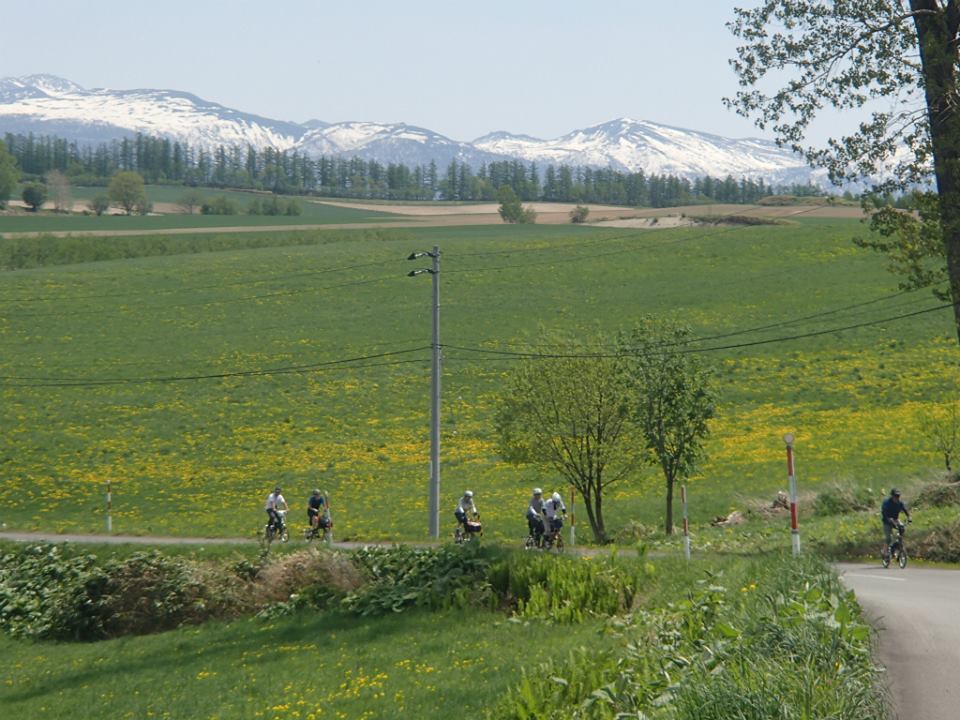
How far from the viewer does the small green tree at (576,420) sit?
107 ft

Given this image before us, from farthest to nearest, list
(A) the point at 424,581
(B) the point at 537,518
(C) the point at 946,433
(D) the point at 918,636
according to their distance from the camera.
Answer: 1. (C) the point at 946,433
2. (B) the point at 537,518
3. (A) the point at 424,581
4. (D) the point at 918,636

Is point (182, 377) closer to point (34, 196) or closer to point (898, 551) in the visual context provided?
point (898, 551)

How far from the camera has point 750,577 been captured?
1438cm

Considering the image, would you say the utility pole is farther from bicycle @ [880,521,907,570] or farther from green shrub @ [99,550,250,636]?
bicycle @ [880,521,907,570]

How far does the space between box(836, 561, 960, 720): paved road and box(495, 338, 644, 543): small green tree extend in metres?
14.1

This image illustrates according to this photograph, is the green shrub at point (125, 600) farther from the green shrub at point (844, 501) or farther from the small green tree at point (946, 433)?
the small green tree at point (946, 433)

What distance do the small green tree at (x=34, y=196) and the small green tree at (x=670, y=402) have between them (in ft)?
456

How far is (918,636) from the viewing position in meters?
12.3

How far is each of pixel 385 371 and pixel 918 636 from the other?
5123cm

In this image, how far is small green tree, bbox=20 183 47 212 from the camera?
15512 centimetres

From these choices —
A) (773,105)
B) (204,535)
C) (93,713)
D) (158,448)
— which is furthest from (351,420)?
(93,713)

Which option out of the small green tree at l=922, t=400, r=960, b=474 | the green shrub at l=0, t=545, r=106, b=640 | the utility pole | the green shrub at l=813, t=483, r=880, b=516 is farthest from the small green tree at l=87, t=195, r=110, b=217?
the green shrub at l=813, t=483, r=880, b=516

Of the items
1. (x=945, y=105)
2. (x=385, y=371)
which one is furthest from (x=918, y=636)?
(x=385, y=371)

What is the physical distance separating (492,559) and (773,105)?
35.7ft
